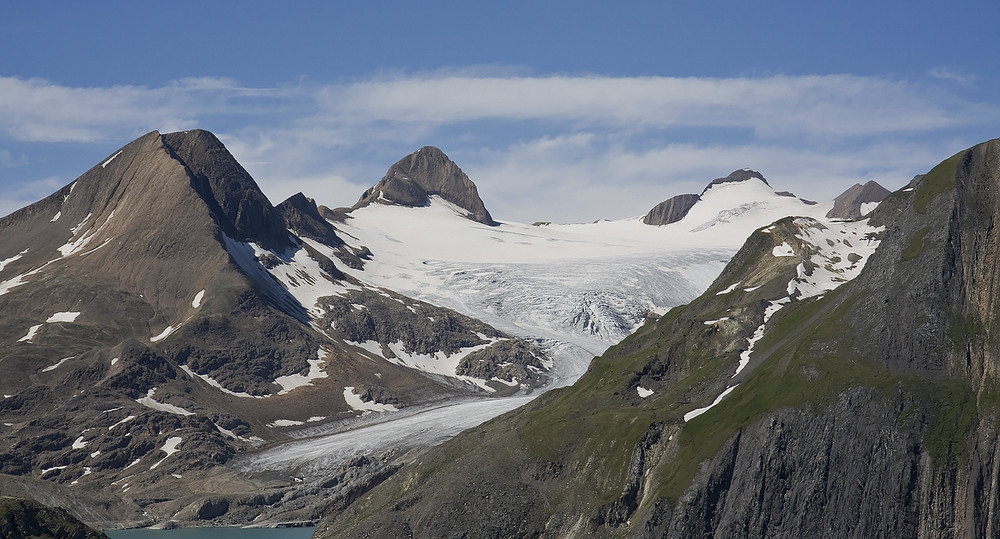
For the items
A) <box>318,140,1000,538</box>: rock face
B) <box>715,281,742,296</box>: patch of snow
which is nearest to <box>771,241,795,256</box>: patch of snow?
<box>715,281,742,296</box>: patch of snow

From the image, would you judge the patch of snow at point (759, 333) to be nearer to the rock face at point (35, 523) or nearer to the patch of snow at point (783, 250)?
the patch of snow at point (783, 250)

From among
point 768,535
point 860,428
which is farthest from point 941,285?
point 768,535

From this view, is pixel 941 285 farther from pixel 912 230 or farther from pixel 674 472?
pixel 674 472

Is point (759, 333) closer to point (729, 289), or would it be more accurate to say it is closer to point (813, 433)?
point (729, 289)

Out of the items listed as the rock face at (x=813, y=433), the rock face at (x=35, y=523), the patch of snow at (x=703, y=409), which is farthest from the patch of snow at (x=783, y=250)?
the rock face at (x=35, y=523)

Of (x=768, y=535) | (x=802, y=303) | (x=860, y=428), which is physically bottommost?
(x=768, y=535)

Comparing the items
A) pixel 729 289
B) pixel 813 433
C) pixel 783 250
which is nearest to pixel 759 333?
pixel 729 289
